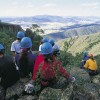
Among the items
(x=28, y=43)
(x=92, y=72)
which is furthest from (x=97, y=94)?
(x=92, y=72)

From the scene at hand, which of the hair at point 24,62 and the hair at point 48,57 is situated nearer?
the hair at point 48,57

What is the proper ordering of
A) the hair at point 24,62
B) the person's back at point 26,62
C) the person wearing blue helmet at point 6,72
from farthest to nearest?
the person's back at point 26,62, the hair at point 24,62, the person wearing blue helmet at point 6,72

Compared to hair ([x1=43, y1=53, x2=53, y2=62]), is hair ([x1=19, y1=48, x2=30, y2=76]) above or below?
below

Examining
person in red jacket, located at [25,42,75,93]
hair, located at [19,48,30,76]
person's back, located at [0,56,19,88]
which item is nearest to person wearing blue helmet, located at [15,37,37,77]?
hair, located at [19,48,30,76]

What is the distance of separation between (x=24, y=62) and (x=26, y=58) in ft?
0.74

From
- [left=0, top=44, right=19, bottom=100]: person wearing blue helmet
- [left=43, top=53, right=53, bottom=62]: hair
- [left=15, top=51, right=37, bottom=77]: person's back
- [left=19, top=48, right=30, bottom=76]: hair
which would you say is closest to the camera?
[left=43, top=53, right=53, bottom=62]: hair

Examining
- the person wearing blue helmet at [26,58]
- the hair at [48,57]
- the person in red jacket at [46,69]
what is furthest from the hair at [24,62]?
the hair at [48,57]

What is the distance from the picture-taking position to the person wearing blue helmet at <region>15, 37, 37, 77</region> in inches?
365

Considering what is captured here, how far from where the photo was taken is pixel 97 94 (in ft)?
34.2

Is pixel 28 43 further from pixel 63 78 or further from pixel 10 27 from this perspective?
pixel 10 27

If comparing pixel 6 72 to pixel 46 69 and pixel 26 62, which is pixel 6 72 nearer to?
pixel 26 62

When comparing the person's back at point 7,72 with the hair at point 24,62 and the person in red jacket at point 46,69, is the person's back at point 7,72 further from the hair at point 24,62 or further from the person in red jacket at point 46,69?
the person in red jacket at point 46,69

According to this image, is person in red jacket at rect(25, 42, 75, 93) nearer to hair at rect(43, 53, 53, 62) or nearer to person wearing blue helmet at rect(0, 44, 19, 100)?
hair at rect(43, 53, 53, 62)

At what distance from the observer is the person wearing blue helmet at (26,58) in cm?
927
